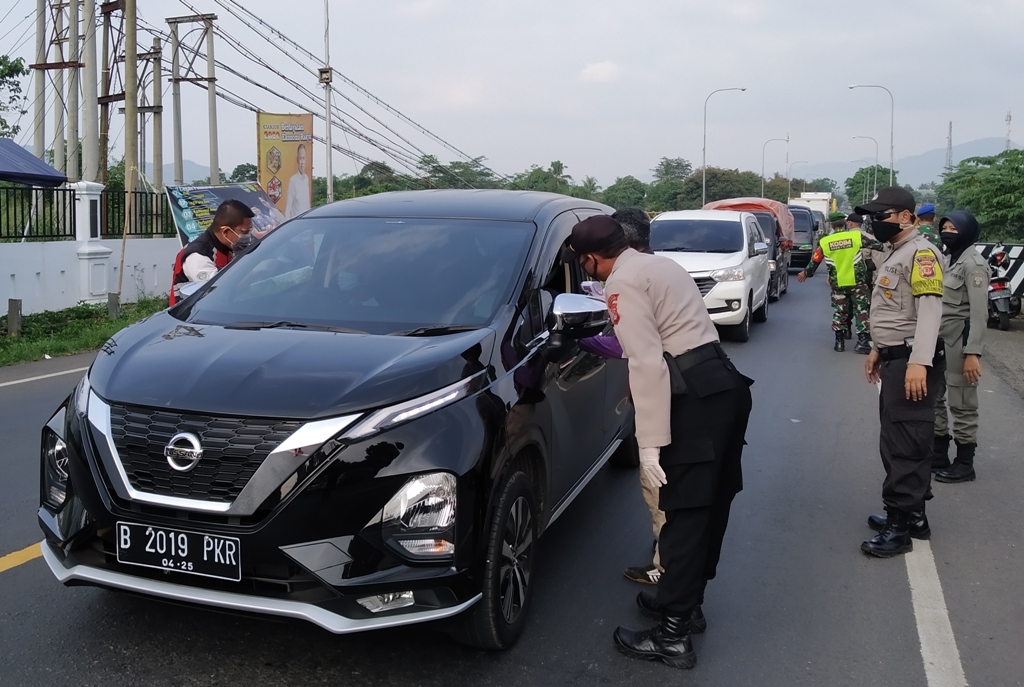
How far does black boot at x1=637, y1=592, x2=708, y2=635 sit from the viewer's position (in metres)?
3.94

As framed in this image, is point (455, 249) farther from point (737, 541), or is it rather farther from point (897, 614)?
point (897, 614)

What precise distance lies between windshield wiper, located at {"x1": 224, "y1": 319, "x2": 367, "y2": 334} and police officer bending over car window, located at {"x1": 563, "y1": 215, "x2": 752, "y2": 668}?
1.08 metres

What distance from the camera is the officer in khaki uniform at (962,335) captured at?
623cm

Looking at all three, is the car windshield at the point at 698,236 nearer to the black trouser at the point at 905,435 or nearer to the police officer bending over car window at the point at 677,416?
the black trouser at the point at 905,435

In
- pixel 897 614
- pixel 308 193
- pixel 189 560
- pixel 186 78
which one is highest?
pixel 186 78

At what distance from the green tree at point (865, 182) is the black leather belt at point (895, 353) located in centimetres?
8911

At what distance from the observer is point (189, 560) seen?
305 centimetres

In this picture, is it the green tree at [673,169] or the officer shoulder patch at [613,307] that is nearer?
the officer shoulder patch at [613,307]

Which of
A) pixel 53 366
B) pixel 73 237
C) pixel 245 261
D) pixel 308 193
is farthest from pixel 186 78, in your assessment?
pixel 245 261

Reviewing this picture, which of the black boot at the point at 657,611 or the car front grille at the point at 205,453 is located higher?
the car front grille at the point at 205,453

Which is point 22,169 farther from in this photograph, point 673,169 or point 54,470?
point 673,169

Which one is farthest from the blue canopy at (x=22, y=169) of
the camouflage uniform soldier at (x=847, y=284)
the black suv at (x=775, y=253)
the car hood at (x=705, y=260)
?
the camouflage uniform soldier at (x=847, y=284)

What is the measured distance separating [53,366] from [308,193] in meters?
16.9

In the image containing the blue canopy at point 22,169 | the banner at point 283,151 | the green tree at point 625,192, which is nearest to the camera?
the blue canopy at point 22,169
